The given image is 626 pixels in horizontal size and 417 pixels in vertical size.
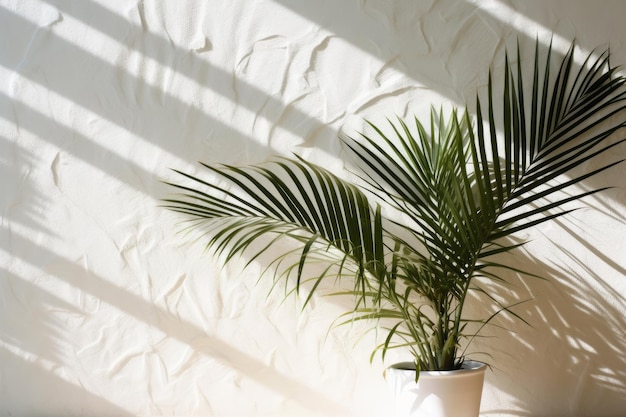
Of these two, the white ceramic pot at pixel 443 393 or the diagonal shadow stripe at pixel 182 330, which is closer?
the white ceramic pot at pixel 443 393

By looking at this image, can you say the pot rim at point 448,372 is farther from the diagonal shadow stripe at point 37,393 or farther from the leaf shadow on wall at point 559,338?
the diagonal shadow stripe at point 37,393

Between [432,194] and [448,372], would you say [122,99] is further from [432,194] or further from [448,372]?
[448,372]

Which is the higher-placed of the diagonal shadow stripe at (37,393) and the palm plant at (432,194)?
the palm plant at (432,194)

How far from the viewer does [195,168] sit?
2.37 metres

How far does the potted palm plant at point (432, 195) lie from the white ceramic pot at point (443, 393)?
0.01 m

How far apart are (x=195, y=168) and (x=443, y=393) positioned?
1093mm

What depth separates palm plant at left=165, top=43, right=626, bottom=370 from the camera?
2.03 meters

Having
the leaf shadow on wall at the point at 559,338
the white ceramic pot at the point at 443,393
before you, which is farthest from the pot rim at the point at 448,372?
the leaf shadow on wall at the point at 559,338

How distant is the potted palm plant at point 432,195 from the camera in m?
2.03

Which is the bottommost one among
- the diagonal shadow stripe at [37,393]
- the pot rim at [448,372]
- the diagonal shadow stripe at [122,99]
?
the diagonal shadow stripe at [37,393]

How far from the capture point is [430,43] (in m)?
2.33

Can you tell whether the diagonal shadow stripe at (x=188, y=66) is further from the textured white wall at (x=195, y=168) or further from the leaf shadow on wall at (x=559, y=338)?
the leaf shadow on wall at (x=559, y=338)

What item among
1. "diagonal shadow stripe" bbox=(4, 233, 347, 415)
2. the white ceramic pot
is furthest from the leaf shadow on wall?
"diagonal shadow stripe" bbox=(4, 233, 347, 415)

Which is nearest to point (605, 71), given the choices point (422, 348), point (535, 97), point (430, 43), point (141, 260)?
point (535, 97)
